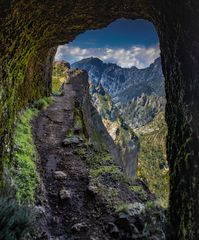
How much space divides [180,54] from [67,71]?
1901 inches

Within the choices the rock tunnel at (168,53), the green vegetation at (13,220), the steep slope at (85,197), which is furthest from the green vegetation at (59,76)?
the green vegetation at (13,220)

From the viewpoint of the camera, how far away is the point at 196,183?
7.38 m

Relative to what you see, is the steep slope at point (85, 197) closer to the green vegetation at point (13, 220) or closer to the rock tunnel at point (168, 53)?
the rock tunnel at point (168, 53)

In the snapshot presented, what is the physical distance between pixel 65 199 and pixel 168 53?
643 centimetres

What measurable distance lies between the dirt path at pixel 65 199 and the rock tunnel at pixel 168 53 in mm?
2298

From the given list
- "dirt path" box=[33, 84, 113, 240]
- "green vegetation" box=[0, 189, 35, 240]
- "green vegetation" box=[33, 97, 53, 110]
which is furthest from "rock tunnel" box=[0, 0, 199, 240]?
"green vegetation" box=[33, 97, 53, 110]

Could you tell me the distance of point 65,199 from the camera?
42.9 feet

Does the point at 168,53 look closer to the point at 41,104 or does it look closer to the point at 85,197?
the point at 85,197

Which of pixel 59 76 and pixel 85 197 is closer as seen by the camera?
pixel 85 197

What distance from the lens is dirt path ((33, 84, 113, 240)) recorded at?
11294 millimetres

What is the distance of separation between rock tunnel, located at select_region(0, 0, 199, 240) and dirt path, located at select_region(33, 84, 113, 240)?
2.30m

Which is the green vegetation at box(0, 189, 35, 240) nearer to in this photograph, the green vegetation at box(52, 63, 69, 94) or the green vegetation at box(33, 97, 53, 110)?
the green vegetation at box(33, 97, 53, 110)

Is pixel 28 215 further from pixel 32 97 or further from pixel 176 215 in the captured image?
pixel 32 97

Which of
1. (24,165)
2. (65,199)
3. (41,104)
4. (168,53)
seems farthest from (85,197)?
(41,104)
